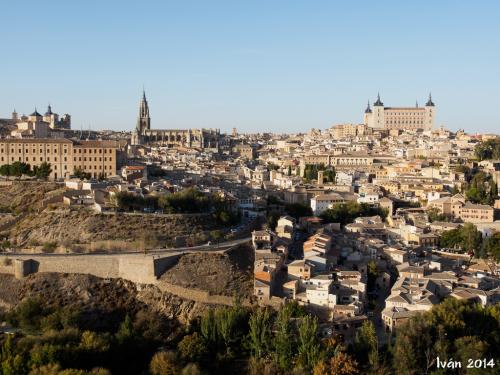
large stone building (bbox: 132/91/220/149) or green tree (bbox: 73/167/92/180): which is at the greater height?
large stone building (bbox: 132/91/220/149)

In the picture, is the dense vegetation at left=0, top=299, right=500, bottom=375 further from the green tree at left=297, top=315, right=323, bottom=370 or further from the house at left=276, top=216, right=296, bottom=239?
the house at left=276, top=216, right=296, bottom=239

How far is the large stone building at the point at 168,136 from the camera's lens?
63156mm

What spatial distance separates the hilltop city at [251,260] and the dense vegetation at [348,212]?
0.07m

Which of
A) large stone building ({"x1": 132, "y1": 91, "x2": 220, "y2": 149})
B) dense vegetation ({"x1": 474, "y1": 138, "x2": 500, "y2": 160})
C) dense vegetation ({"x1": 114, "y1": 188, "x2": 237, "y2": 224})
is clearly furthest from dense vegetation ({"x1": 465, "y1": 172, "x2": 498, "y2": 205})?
large stone building ({"x1": 132, "y1": 91, "x2": 220, "y2": 149})

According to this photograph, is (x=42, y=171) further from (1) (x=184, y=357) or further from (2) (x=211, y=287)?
(1) (x=184, y=357)

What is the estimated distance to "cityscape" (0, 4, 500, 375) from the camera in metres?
16.7

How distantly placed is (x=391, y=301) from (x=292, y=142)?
151 ft

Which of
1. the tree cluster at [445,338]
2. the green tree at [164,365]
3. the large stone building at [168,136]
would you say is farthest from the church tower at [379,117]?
the green tree at [164,365]

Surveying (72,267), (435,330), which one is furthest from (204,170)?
(435,330)

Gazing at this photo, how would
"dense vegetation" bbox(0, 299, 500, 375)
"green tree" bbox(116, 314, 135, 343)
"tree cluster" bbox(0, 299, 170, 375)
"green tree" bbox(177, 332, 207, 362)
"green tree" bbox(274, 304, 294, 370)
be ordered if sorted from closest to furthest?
1. "tree cluster" bbox(0, 299, 170, 375)
2. "dense vegetation" bbox(0, 299, 500, 375)
3. "green tree" bbox(274, 304, 294, 370)
4. "green tree" bbox(177, 332, 207, 362)
5. "green tree" bbox(116, 314, 135, 343)

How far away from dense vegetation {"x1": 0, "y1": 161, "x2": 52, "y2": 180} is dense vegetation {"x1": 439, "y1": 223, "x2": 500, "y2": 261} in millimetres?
18524

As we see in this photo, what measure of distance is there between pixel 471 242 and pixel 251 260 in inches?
354

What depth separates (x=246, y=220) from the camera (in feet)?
92.4

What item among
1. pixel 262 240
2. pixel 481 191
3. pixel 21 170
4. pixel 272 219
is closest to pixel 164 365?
pixel 262 240
